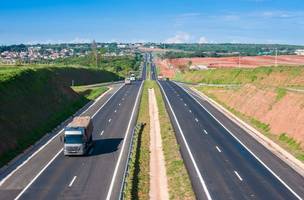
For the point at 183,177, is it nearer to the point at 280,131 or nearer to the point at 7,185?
the point at 7,185

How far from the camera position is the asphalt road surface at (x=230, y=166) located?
28344mm

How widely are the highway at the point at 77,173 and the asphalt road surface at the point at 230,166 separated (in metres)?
5.47

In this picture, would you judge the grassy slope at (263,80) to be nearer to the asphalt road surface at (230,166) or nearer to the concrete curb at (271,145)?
the concrete curb at (271,145)

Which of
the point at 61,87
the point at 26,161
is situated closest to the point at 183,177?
the point at 26,161

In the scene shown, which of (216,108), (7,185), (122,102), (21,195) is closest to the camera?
(21,195)

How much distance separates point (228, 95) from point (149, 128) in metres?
29.5

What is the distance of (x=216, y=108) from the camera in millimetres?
68750

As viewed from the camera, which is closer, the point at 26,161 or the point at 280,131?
the point at 26,161

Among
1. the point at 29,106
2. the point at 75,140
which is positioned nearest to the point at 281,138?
the point at 75,140

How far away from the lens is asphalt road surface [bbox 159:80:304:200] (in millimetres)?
28344

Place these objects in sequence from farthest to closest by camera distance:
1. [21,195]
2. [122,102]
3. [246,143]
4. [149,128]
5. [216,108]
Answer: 1. [122,102]
2. [216,108]
3. [149,128]
4. [246,143]
5. [21,195]

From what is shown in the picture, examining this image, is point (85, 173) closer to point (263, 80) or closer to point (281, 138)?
point (281, 138)

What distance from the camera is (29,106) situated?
174 ft

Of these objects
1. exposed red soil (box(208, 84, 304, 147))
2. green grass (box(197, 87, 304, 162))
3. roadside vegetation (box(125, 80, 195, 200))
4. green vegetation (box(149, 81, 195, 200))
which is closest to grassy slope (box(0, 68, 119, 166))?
roadside vegetation (box(125, 80, 195, 200))
